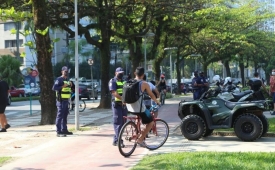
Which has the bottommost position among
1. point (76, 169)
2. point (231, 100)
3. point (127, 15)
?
point (76, 169)

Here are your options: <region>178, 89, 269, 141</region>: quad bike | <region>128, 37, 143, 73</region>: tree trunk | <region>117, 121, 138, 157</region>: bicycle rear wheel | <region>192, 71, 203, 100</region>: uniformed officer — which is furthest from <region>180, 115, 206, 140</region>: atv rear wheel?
<region>128, 37, 143, 73</region>: tree trunk

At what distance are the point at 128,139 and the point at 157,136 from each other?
1002 mm

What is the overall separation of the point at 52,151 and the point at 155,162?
9.70ft

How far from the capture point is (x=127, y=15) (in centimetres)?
2328

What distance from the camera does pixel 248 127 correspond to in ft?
34.6

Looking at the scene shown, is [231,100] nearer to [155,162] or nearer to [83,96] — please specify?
[155,162]

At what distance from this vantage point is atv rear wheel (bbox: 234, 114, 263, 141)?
10.4m

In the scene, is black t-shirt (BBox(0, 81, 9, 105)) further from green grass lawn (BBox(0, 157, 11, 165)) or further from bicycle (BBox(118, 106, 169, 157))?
bicycle (BBox(118, 106, 169, 157))

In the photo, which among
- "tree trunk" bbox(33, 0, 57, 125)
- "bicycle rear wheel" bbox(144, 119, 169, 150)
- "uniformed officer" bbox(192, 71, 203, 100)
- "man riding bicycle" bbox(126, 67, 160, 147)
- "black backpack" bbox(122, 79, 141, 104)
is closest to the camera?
"black backpack" bbox(122, 79, 141, 104)

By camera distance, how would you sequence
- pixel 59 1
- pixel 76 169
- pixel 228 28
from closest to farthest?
pixel 76 169 → pixel 59 1 → pixel 228 28

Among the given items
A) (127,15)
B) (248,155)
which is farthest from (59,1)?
(248,155)

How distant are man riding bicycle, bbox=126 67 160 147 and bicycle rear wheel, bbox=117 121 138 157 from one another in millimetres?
122

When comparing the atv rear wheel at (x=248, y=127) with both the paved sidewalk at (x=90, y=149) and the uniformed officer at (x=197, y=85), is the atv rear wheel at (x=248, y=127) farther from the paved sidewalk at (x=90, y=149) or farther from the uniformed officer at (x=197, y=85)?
the uniformed officer at (x=197, y=85)

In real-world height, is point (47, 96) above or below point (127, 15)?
below
